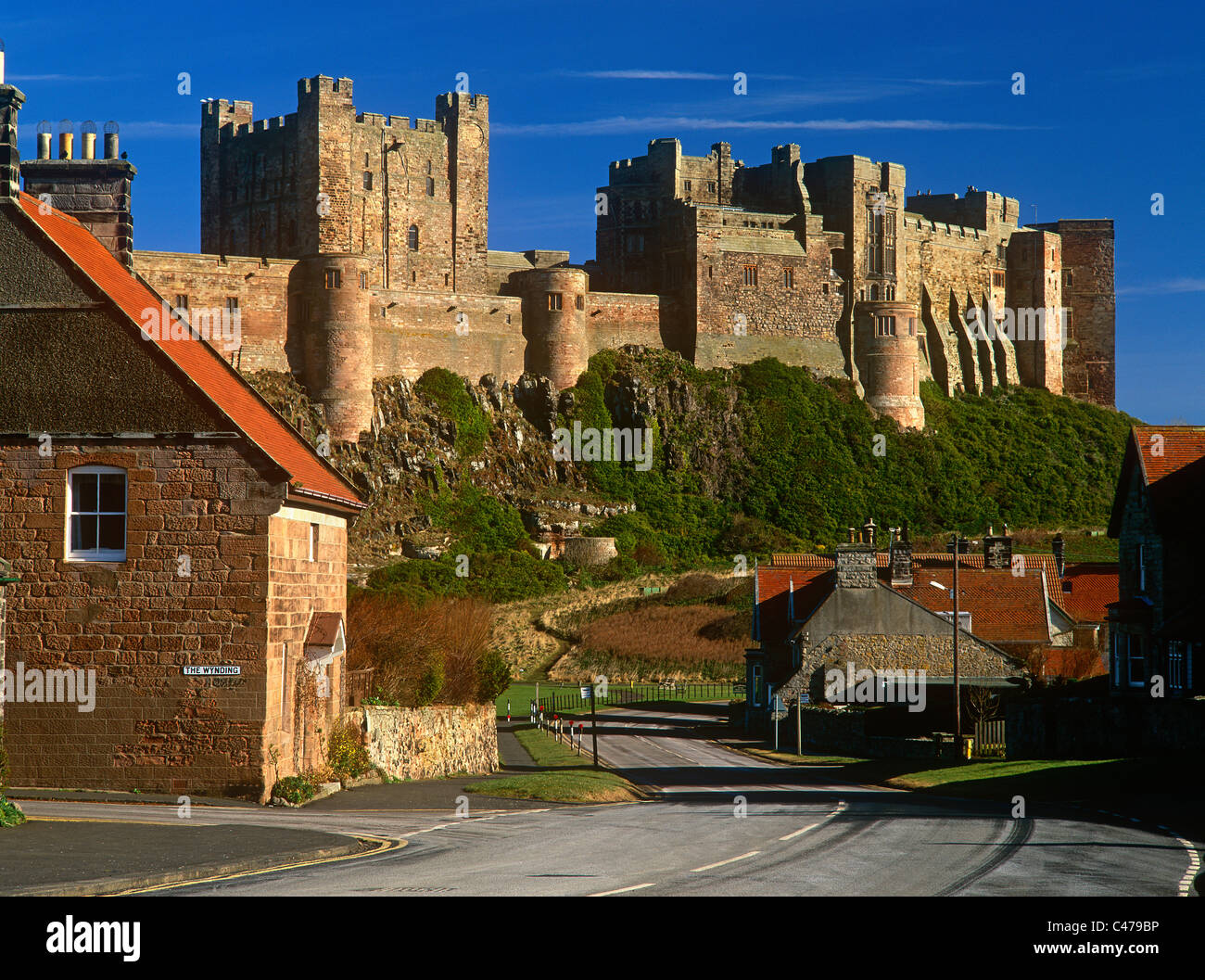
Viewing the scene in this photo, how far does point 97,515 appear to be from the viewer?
2272 cm

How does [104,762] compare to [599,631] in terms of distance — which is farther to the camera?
[599,631]

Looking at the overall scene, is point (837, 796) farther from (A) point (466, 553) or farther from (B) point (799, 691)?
(A) point (466, 553)

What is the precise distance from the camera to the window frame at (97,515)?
2256cm

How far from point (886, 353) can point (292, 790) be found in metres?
80.6

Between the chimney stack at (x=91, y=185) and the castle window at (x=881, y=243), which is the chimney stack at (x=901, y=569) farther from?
the castle window at (x=881, y=243)

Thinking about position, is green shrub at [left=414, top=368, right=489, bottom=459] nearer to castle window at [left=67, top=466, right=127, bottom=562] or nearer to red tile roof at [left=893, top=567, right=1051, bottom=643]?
red tile roof at [left=893, top=567, right=1051, bottom=643]

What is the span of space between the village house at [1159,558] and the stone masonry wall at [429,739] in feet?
48.7

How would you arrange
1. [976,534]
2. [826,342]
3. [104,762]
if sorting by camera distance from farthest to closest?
[826,342] → [976,534] → [104,762]

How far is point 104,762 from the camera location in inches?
872

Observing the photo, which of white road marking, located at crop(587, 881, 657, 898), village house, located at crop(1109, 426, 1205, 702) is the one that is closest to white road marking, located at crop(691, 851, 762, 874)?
white road marking, located at crop(587, 881, 657, 898)

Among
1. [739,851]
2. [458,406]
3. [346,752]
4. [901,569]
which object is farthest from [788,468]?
[739,851]

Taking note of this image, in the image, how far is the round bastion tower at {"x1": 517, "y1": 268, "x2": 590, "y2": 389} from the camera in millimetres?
85875
